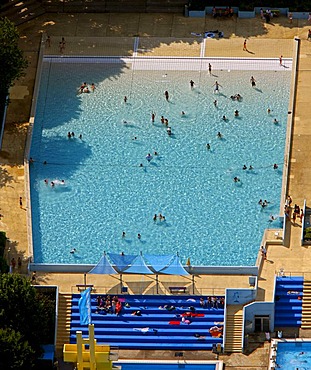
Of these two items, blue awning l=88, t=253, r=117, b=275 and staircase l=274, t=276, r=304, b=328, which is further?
blue awning l=88, t=253, r=117, b=275

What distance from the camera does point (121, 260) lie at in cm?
12169

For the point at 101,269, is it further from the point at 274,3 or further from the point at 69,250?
the point at 274,3

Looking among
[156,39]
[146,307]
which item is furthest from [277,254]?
[156,39]

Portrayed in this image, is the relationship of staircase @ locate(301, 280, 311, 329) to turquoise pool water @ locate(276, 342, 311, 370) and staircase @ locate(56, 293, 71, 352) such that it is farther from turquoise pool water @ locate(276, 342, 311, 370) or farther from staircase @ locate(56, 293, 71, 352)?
staircase @ locate(56, 293, 71, 352)

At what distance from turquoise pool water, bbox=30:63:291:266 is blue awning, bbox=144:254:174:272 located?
2.34m

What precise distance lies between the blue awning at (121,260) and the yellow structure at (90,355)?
357 inches

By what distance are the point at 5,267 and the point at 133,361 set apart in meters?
11.5

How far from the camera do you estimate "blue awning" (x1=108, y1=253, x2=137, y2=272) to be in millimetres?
121438

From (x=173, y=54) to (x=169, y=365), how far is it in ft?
114

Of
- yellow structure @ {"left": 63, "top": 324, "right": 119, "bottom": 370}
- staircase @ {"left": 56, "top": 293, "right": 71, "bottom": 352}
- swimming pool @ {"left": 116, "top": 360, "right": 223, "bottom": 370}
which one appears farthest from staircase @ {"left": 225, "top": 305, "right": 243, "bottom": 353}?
staircase @ {"left": 56, "top": 293, "right": 71, "bottom": 352}

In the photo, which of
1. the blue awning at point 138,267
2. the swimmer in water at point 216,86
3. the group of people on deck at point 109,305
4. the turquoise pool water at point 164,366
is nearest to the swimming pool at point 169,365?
the turquoise pool water at point 164,366

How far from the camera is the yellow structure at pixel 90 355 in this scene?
368 feet

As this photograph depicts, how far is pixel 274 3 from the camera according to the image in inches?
5797

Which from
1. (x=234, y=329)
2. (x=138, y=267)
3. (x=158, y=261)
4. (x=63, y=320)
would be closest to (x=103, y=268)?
(x=138, y=267)
